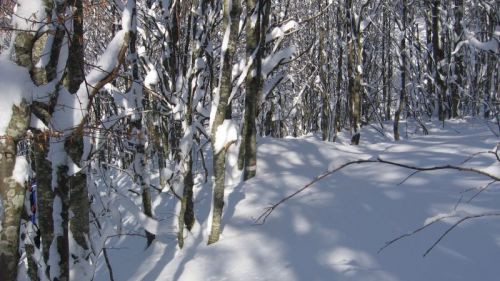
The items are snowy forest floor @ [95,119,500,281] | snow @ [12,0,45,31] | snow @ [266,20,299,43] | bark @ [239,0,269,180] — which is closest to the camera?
snow @ [12,0,45,31]

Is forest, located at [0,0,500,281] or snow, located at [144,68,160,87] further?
snow, located at [144,68,160,87]

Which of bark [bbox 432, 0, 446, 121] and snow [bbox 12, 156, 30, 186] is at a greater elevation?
bark [bbox 432, 0, 446, 121]

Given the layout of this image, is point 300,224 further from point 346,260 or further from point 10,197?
point 10,197

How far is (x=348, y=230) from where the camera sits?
446 centimetres

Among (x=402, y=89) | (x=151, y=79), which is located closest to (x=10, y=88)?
(x=151, y=79)

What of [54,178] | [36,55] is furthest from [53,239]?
[36,55]

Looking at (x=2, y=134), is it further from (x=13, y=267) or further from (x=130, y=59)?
(x=130, y=59)

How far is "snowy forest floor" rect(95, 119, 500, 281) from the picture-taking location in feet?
11.7

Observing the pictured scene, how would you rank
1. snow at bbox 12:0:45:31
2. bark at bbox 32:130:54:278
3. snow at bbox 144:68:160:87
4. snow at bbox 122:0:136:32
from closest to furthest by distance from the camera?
snow at bbox 12:0:45:31 < bark at bbox 32:130:54:278 < snow at bbox 122:0:136:32 < snow at bbox 144:68:160:87

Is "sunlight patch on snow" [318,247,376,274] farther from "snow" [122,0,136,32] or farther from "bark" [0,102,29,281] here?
"snow" [122,0,136,32]

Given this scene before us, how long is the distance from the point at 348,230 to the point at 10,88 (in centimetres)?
324

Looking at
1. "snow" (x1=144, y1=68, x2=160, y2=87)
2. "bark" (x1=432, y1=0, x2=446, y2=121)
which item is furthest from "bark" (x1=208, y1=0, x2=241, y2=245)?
"bark" (x1=432, y1=0, x2=446, y2=121)

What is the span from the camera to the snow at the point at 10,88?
8.61 ft

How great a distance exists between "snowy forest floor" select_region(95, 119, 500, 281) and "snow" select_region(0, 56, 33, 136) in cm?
162
